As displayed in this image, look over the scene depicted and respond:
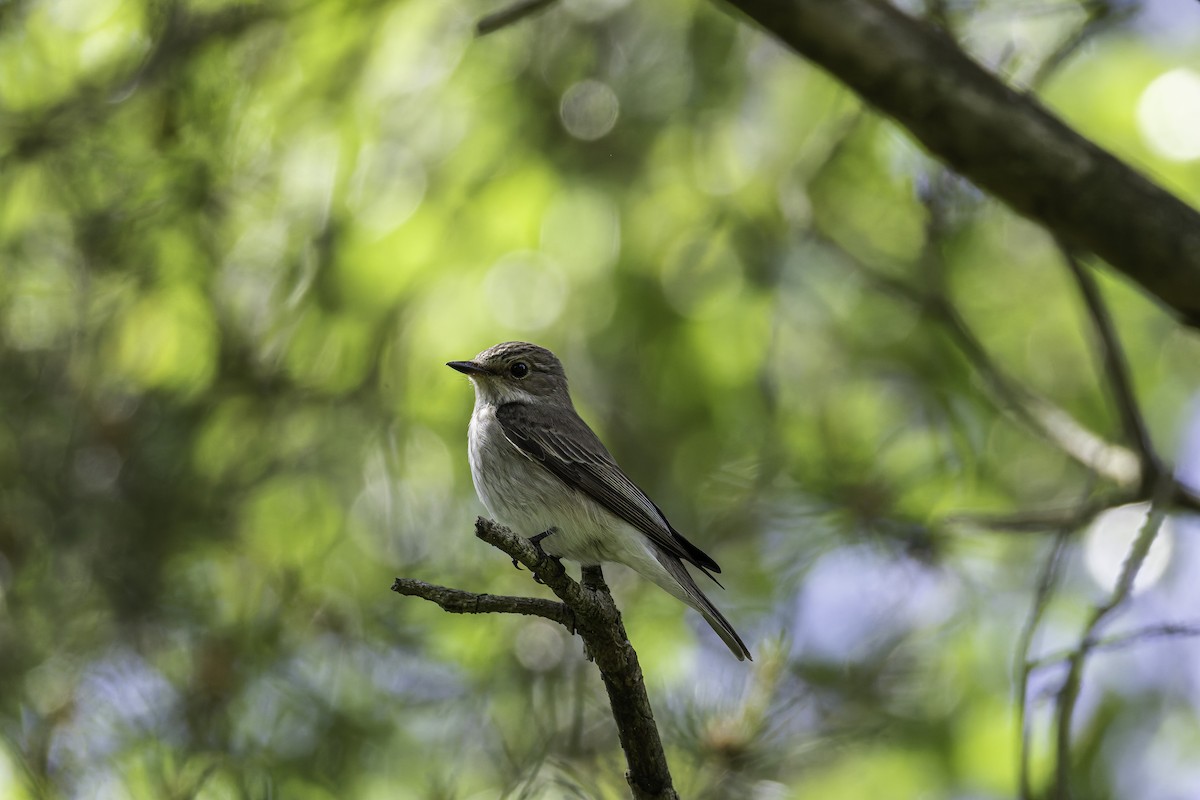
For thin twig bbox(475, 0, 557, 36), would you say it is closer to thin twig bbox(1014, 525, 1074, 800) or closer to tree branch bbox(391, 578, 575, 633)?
tree branch bbox(391, 578, 575, 633)

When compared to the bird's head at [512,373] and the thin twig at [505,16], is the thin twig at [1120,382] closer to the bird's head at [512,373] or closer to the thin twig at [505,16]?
the thin twig at [505,16]

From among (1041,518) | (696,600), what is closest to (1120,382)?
(1041,518)

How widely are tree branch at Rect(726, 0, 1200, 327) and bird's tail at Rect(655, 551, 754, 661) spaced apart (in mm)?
1773

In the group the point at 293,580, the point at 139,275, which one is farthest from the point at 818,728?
the point at 139,275

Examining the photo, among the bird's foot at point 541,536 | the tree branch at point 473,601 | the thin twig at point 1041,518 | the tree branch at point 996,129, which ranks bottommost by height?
the tree branch at point 473,601

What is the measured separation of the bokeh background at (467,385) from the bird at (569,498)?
453 millimetres

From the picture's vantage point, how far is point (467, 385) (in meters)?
6.27

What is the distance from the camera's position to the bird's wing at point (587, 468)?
4.54 meters

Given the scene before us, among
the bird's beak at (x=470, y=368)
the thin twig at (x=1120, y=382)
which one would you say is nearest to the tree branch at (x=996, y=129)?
the thin twig at (x=1120, y=382)

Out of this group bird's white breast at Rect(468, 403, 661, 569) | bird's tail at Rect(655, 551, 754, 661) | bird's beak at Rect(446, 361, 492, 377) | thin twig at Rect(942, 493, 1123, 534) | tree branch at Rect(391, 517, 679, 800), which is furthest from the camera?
bird's beak at Rect(446, 361, 492, 377)

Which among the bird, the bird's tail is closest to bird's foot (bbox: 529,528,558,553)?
the bird

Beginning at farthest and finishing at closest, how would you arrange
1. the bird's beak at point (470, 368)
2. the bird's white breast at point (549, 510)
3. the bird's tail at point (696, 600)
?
the bird's beak at point (470, 368)
the bird's white breast at point (549, 510)
the bird's tail at point (696, 600)

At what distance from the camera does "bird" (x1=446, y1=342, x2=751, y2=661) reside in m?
4.50

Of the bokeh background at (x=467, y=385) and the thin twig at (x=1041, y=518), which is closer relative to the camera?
the thin twig at (x=1041, y=518)
